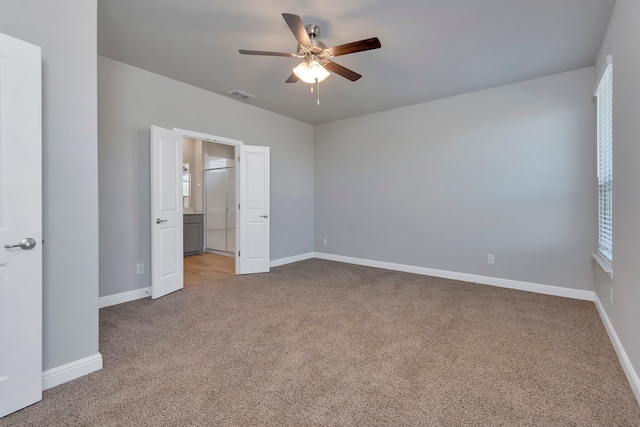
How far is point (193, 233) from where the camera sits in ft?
21.7

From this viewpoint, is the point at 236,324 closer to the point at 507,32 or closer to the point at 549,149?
the point at 507,32

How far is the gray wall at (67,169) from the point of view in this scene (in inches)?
71.4

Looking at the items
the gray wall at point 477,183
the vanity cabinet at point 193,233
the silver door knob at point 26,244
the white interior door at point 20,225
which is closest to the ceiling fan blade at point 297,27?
the white interior door at point 20,225

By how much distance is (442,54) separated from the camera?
3127 mm

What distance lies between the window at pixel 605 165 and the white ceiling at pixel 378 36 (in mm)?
462

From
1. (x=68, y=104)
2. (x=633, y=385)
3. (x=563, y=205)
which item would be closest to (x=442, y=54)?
(x=563, y=205)

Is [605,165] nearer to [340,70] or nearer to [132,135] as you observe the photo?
[340,70]

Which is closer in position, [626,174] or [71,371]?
[71,371]

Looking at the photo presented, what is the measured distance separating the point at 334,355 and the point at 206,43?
3.13 metres

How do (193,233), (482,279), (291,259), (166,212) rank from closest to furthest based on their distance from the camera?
(166,212)
(482,279)
(291,259)
(193,233)

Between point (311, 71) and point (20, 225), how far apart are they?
230 cm

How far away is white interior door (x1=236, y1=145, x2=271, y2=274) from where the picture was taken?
4688mm

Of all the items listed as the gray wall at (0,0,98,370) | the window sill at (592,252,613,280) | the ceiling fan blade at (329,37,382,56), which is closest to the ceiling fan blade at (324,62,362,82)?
the ceiling fan blade at (329,37,382,56)

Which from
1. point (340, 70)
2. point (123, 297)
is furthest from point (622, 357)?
point (123, 297)
